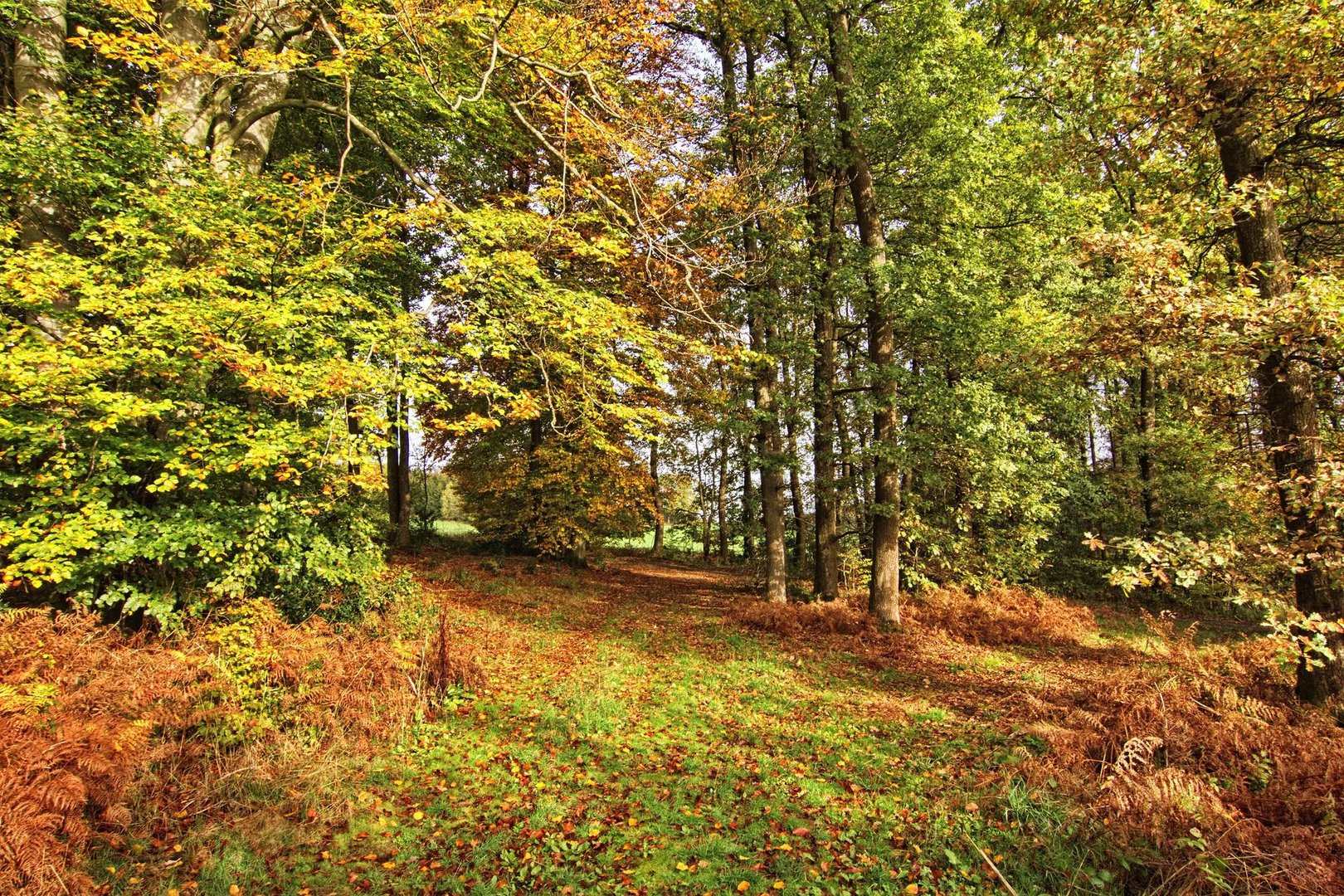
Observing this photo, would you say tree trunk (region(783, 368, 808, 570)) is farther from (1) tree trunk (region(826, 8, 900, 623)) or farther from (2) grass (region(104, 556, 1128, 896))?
(2) grass (region(104, 556, 1128, 896))

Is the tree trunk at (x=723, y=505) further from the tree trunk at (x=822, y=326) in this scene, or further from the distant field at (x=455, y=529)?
the tree trunk at (x=822, y=326)

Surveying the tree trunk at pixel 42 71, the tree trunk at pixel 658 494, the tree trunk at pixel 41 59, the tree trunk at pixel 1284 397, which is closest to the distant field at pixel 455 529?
the tree trunk at pixel 658 494

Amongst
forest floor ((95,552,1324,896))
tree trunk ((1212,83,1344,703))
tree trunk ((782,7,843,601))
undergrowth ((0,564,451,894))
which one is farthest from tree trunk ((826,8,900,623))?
undergrowth ((0,564,451,894))

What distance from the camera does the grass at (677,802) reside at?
444 centimetres

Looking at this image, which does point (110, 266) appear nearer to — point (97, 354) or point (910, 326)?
point (97, 354)

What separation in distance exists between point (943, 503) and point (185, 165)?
55.0ft

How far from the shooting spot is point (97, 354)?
5.70 m

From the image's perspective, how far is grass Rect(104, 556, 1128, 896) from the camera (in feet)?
14.6

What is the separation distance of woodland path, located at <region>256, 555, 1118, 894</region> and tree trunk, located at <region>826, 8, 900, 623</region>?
2544mm

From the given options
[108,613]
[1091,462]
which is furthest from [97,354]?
[1091,462]

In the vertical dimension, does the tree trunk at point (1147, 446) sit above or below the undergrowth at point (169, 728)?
above

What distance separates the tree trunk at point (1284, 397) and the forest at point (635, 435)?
5 cm

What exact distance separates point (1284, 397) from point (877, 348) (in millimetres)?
6670

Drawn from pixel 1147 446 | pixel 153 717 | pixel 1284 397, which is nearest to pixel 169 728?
pixel 153 717
